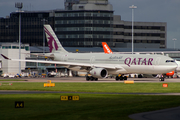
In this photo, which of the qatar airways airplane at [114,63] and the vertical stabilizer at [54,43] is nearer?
the qatar airways airplane at [114,63]

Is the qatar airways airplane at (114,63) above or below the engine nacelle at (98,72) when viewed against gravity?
above

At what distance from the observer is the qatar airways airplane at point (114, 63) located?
6188cm

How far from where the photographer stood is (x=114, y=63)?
67688 millimetres

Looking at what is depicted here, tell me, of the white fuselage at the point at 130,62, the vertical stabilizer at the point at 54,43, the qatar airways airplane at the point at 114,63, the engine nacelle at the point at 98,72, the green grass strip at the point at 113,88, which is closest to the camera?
the green grass strip at the point at 113,88

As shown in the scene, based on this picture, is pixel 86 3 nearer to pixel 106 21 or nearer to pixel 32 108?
pixel 106 21

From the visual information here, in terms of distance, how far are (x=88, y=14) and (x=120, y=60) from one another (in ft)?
405

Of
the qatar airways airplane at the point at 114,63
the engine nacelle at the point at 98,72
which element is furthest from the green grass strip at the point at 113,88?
the engine nacelle at the point at 98,72

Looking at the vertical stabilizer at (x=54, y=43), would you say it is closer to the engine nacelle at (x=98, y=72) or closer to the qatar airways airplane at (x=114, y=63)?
the qatar airways airplane at (x=114, y=63)

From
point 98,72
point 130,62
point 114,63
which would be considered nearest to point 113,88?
point 98,72

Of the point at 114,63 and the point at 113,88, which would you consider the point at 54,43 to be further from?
Result: the point at 113,88

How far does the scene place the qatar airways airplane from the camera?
61.9 meters

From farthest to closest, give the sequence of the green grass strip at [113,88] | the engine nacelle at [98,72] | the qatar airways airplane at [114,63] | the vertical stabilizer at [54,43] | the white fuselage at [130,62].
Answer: the vertical stabilizer at [54,43] < the engine nacelle at [98,72] < the qatar airways airplane at [114,63] < the white fuselage at [130,62] < the green grass strip at [113,88]

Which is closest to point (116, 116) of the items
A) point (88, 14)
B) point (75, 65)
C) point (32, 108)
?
point (32, 108)

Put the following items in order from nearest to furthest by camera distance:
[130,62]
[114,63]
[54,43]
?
1. [130,62]
2. [114,63]
3. [54,43]
